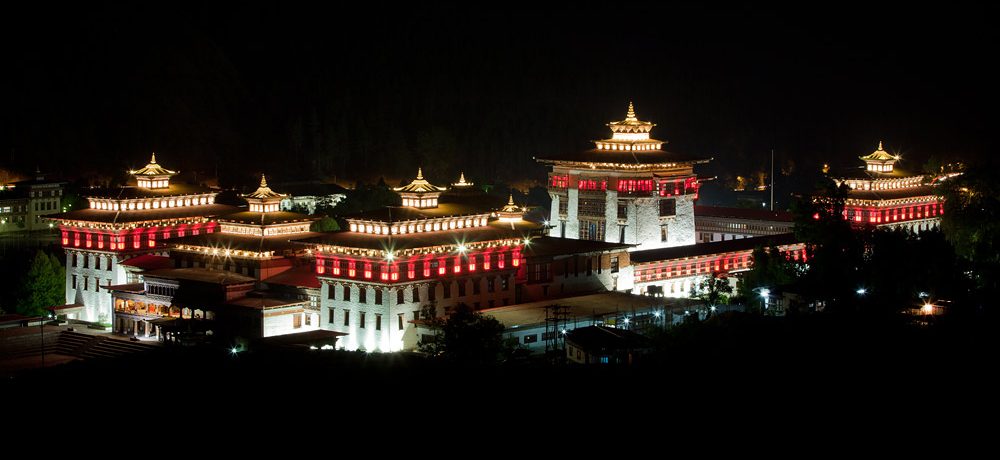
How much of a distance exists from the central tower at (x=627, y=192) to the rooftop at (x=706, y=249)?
3.76 metres

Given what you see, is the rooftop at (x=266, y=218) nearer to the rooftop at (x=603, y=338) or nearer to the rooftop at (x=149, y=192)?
the rooftop at (x=149, y=192)

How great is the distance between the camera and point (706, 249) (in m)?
92.3

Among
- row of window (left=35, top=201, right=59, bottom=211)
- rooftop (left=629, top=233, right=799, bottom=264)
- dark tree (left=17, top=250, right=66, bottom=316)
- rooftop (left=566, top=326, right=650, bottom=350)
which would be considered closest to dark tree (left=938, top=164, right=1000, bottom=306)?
rooftop (left=629, top=233, right=799, bottom=264)

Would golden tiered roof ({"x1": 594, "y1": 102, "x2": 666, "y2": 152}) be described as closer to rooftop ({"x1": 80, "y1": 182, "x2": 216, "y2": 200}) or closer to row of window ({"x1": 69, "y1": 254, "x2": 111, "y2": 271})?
rooftop ({"x1": 80, "y1": 182, "x2": 216, "y2": 200})

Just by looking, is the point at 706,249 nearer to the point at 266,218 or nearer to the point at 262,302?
the point at 266,218

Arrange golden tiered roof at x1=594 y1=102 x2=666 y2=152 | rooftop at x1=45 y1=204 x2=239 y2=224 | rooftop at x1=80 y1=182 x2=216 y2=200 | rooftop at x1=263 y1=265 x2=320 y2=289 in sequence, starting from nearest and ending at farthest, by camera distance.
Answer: rooftop at x1=263 y1=265 x2=320 y2=289, rooftop at x1=45 y1=204 x2=239 y2=224, rooftop at x1=80 y1=182 x2=216 y2=200, golden tiered roof at x1=594 y1=102 x2=666 y2=152

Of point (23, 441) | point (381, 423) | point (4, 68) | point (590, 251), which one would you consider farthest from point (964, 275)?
point (4, 68)

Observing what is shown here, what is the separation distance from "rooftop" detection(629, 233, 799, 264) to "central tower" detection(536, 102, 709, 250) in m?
3.76

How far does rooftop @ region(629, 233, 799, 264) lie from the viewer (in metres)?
89.6

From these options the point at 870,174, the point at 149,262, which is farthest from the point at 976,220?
the point at 149,262

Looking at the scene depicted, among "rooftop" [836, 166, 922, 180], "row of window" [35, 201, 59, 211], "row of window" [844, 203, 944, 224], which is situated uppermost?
"rooftop" [836, 166, 922, 180]

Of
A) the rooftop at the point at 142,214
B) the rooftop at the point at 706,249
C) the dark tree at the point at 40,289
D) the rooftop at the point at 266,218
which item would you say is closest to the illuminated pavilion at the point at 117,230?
the rooftop at the point at 142,214

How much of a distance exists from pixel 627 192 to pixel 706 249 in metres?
6.74

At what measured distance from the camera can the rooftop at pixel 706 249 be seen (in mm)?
89631
